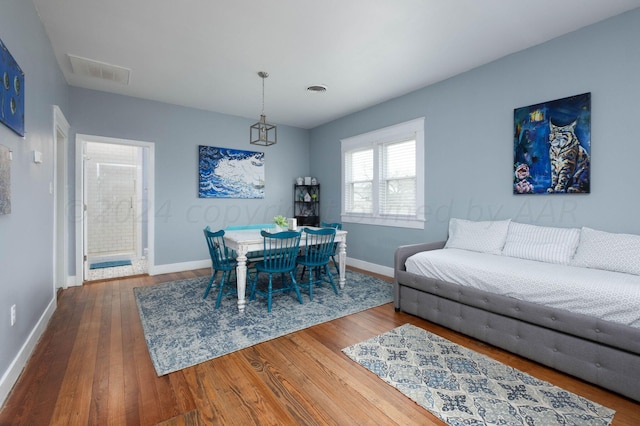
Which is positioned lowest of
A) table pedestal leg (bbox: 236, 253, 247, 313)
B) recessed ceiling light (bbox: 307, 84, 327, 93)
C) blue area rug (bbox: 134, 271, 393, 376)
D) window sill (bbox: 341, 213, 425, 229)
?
blue area rug (bbox: 134, 271, 393, 376)

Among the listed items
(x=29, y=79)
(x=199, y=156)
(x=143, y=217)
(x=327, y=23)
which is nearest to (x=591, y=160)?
(x=327, y=23)

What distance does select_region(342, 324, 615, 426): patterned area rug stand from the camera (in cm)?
159

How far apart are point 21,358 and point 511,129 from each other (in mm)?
4671

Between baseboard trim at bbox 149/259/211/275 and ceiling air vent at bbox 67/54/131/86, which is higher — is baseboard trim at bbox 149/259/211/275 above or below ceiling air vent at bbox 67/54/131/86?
below

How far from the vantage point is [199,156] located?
4988 mm

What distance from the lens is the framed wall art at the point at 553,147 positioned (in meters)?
2.63

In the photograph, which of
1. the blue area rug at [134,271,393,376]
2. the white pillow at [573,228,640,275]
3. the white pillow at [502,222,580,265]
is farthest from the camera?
the white pillow at [502,222,580,265]

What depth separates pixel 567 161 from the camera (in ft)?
8.93

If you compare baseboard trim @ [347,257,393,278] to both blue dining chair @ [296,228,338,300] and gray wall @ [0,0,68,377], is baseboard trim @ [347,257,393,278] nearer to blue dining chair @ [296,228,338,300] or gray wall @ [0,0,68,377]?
blue dining chair @ [296,228,338,300]

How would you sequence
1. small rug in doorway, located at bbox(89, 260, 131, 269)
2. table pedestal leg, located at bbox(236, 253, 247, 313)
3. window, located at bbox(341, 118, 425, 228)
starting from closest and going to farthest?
table pedestal leg, located at bbox(236, 253, 247, 313) → window, located at bbox(341, 118, 425, 228) → small rug in doorway, located at bbox(89, 260, 131, 269)

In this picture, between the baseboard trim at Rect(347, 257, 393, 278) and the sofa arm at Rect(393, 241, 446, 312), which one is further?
the baseboard trim at Rect(347, 257, 393, 278)

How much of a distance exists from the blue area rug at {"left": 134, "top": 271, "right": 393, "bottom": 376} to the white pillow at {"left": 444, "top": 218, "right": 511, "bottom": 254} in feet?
3.43

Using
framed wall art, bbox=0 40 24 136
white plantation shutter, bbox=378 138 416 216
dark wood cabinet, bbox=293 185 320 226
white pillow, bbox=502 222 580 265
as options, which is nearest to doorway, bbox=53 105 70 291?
framed wall art, bbox=0 40 24 136

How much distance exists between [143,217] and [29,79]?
3.57 m
